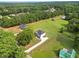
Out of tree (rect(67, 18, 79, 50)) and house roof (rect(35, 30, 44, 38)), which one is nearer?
house roof (rect(35, 30, 44, 38))

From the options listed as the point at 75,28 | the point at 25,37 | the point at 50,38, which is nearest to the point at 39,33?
the point at 50,38

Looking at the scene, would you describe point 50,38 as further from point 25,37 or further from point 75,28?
point 75,28

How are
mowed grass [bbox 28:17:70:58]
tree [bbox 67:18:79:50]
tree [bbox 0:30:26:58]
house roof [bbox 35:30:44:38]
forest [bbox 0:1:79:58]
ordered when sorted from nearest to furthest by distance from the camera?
tree [bbox 0:30:26:58] < forest [bbox 0:1:79:58] < mowed grass [bbox 28:17:70:58] < house roof [bbox 35:30:44:38] < tree [bbox 67:18:79:50]

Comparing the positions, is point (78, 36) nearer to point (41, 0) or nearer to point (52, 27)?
point (52, 27)

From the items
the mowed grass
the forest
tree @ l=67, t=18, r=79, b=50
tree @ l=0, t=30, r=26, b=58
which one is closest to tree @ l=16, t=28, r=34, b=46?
the forest

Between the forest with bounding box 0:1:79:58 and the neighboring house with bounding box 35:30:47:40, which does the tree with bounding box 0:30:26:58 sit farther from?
the neighboring house with bounding box 35:30:47:40

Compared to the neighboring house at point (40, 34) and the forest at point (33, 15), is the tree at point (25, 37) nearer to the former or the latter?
the forest at point (33, 15)

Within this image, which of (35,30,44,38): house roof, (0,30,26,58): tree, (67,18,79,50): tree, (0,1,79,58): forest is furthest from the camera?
(67,18,79,50): tree
